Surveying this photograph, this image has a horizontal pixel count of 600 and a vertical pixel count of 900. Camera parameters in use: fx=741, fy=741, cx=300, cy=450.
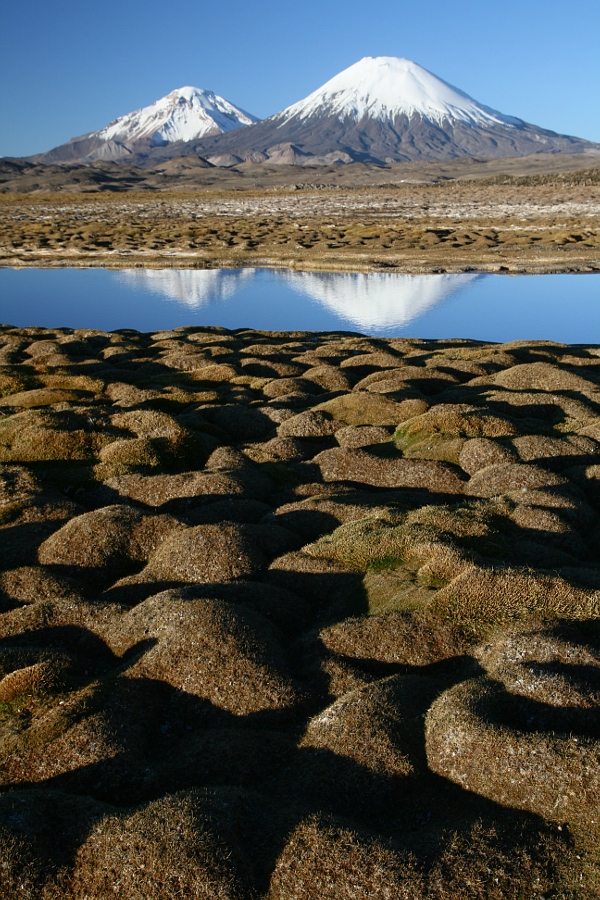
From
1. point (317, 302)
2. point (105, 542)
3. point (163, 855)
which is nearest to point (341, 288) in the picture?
point (317, 302)

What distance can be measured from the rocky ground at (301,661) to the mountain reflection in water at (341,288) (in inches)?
1660

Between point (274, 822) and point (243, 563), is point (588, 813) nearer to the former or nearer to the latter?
point (274, 822)

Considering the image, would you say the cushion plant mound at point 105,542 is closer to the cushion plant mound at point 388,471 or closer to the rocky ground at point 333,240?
the cushion plant mound at point 388,471

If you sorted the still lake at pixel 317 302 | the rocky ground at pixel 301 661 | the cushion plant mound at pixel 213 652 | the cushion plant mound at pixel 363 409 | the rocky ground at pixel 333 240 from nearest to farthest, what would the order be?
the rocky ground at pixel 301 661, the cushion plant mound at pixel 213 652, the cushion plant mound at pixel 363 409, the still lake at pixel 317 302, the rocky ground at pixel 333 240

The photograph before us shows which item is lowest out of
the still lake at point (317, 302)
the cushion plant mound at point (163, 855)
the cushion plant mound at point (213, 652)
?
the still lake at point (317, 302)

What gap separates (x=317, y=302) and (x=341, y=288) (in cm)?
1082

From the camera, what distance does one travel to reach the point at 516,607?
1347 centimetres

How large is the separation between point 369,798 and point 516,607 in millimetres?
5137

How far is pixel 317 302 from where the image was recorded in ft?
251

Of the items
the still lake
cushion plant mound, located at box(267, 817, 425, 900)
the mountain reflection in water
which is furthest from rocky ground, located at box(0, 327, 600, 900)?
the mountain reflection in water

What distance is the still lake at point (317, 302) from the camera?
64.8 metres

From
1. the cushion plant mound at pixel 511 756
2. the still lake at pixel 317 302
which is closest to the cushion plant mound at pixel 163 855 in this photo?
the cushion plant mound at pixel 511 756

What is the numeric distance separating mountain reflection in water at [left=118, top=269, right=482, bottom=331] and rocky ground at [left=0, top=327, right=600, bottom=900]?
1660 inches

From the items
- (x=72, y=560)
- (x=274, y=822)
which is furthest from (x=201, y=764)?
(x=72, y=560)
